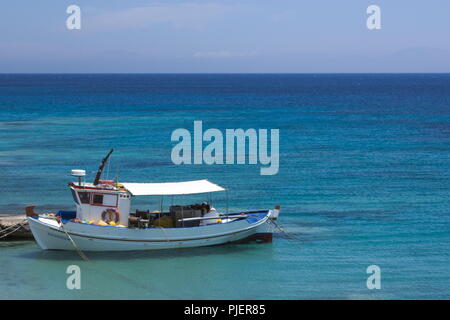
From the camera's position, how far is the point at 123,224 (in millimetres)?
37906

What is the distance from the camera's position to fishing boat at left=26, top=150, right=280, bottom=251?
37094 millimetres

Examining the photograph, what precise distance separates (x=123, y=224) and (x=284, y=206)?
45.0 ft

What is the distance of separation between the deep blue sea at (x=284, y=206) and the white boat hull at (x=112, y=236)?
511 millimetres

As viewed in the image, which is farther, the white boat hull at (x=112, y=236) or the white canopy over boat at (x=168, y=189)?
the white canopy over boat at (x=168, y=189)

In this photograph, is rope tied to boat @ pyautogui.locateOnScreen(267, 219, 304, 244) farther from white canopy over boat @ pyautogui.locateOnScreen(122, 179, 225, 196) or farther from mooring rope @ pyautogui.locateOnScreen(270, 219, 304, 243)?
white canopy over boat @ pyautogui.locateOnScreen(122, 179, 225, 196)

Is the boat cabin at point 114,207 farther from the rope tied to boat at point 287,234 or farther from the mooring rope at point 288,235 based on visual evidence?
the mooring rope at point 288,235


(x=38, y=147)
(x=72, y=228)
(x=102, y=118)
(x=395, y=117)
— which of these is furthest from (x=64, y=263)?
(x=395, y=117)

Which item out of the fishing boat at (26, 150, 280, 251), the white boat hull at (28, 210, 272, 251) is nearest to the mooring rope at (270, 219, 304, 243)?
the fishing boat at (26, 150, 280, 251)

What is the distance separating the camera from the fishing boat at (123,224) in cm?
3709

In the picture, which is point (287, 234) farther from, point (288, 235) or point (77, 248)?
point (77, 248)

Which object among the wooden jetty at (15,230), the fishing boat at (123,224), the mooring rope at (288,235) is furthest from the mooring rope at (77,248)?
the mooring rope at (288,235)

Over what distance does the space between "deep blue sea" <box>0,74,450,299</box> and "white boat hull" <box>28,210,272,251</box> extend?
51 cm
